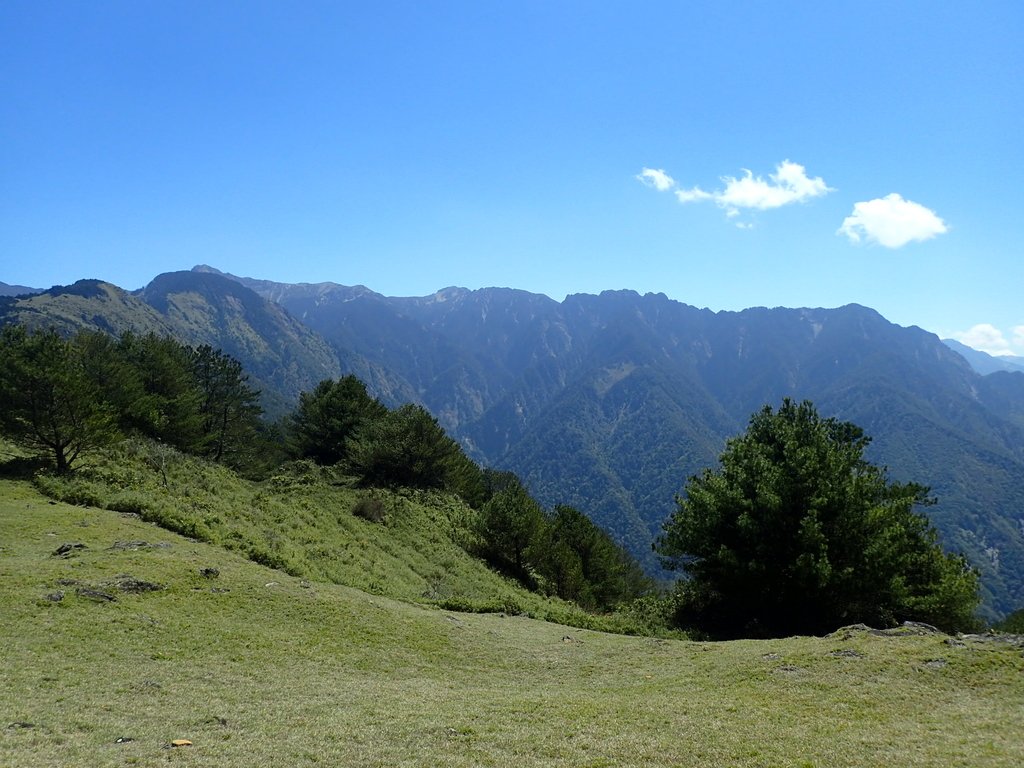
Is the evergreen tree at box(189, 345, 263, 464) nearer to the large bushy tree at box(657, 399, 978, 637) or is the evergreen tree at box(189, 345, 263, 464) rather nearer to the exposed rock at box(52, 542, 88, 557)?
the exposed rock at box(52, 542, 88, 557)

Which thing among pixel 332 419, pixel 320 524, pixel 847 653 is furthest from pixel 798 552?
pixel 332 419

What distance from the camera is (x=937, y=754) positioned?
823 cm

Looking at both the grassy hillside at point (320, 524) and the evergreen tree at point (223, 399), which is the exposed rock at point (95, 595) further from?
the evergreen tree at point (223, 399)

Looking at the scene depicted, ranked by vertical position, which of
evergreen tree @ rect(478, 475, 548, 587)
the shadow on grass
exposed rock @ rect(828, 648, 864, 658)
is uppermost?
the shadow on grass

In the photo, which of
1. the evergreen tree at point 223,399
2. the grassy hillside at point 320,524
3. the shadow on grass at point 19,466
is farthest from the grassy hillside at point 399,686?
the evergreen tree at point 223,399

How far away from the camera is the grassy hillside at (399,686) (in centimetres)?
823

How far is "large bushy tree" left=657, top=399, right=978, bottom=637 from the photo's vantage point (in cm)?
2195

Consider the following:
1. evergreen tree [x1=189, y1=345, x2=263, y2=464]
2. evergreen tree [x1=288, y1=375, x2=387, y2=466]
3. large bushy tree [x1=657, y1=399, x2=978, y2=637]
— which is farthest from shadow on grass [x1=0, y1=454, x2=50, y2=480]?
large bushy tree [x1=657, y1=399, x2=978, y2=637]

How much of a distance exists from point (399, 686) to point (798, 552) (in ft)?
55.4

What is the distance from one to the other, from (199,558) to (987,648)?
69.5ft

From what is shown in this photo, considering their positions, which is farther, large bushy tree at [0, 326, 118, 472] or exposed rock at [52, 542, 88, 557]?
large bushy tree at [0, 326, 118, 472]

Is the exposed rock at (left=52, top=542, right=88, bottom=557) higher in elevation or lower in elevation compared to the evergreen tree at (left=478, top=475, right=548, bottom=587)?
higher

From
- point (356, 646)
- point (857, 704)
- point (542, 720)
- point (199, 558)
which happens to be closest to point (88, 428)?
point (199, 558)

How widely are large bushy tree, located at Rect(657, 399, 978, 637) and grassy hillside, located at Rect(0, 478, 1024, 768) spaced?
5694 millimetres
